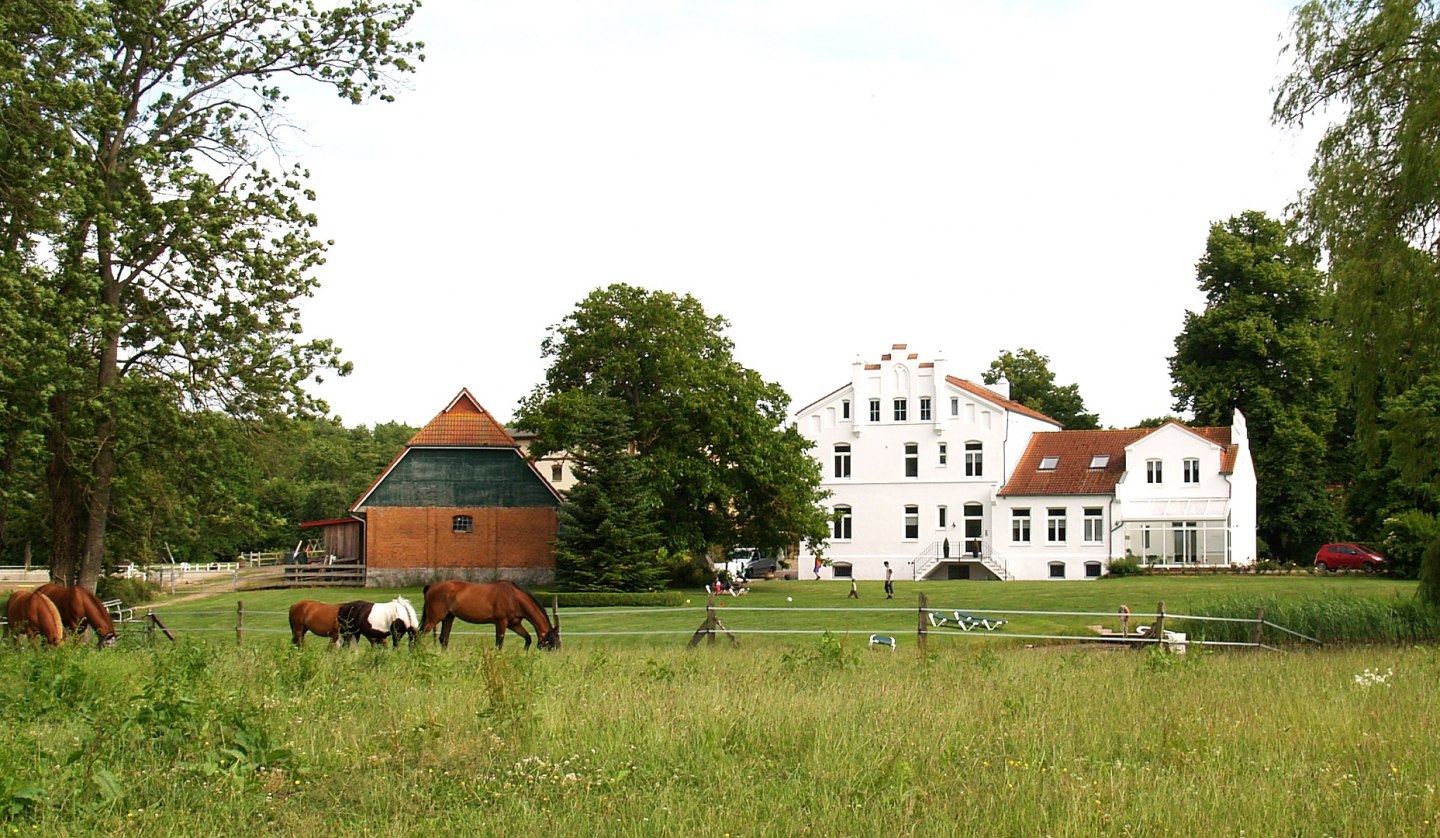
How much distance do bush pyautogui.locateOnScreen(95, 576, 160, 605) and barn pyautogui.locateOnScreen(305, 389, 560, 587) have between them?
8701 mm

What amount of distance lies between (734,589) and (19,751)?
36.8 metres

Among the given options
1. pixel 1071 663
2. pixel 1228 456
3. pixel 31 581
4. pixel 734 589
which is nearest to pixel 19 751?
pixel 1071 663

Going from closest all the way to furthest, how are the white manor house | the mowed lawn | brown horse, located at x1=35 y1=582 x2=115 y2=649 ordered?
1. brown horse, located at x1=35 y1=582 x2=115 y2=649
2. the mowed lawn
3. the white manor house

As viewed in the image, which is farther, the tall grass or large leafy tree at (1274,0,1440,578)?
large leafy tree at (1274,0,1440,578)

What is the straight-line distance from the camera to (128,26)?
21.5 m

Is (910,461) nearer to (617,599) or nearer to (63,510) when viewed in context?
(617,599)

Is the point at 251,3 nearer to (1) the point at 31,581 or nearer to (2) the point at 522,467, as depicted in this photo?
(2) the point at 522,467

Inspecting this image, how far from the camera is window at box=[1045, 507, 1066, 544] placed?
5841cm

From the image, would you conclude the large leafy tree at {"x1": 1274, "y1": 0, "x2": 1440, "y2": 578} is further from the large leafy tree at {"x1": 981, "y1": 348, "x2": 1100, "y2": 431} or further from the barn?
the large leafy tree at {"x1": 981, "y1": 348, "x2": 1100, "y2": 431}

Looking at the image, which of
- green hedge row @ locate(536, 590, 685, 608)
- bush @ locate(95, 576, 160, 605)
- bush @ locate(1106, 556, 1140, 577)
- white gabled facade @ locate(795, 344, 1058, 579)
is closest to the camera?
bush @ locate(95, 576, 160, 605)

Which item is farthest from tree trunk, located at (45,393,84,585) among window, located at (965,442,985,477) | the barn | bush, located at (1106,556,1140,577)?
window, located at (965,442,985,477)

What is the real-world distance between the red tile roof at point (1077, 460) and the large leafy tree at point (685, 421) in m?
15.1

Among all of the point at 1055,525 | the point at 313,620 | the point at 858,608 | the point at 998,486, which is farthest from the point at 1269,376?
the point at 313,620

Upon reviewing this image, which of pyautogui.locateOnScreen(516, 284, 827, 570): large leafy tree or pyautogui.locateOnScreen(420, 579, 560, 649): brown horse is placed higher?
pyautogui.locateOnScreen(516, 284, 827, 570): large leafy tree
